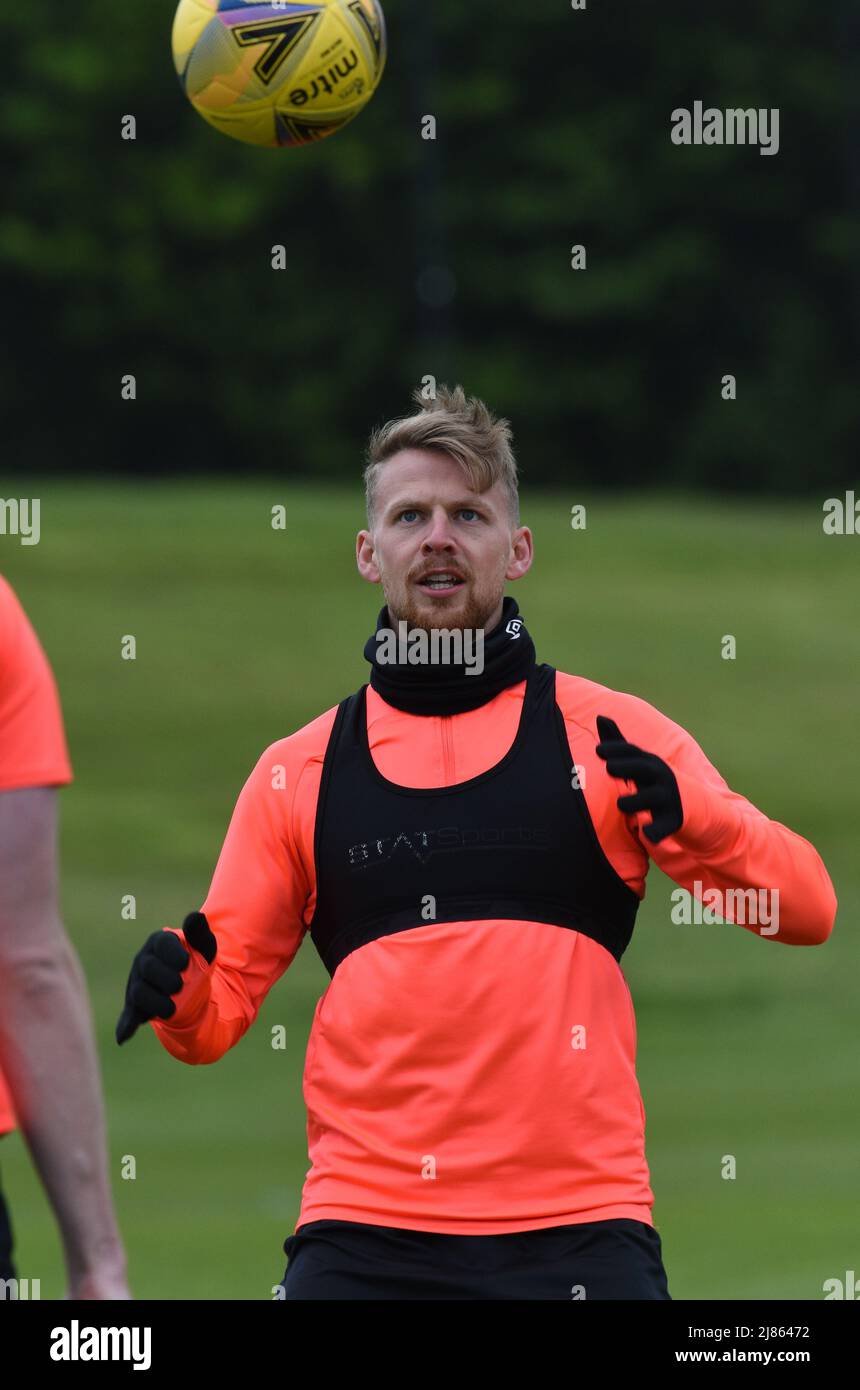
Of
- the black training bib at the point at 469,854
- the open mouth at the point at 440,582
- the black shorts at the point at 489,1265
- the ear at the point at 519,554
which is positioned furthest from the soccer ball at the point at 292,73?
the black shorts at the point at 489,1265

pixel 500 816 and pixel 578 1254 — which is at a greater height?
pixel 500 816

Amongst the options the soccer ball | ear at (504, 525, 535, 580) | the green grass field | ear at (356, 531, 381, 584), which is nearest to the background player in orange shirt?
ear at (356, 531, 381, 584)

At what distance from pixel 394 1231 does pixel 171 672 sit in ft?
66.2

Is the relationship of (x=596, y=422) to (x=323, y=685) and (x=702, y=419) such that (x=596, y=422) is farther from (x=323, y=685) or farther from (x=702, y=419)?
(x=323, y=685)

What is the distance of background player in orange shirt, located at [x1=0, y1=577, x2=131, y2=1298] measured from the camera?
340 cm

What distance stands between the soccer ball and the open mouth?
101 inches

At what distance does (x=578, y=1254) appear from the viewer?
4355mm

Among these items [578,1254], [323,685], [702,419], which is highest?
[702,419]

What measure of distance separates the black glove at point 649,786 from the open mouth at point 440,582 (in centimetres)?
57

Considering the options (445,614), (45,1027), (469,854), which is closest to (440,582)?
(445,614)

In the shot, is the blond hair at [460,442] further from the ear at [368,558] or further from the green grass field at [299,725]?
the green grass field at [299,725]

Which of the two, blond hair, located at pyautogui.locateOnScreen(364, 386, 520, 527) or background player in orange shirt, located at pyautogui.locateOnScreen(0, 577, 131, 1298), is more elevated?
blond hair, located at pyautogui.locateOnScreen(364, 386, 520, 527)

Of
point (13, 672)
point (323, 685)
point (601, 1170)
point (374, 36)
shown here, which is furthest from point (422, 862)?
point (323, 685)

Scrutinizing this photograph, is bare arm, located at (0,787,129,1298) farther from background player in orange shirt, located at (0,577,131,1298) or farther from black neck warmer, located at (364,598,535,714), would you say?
black neck warmer, located at (364,598,535,714)
